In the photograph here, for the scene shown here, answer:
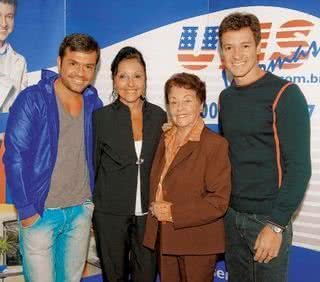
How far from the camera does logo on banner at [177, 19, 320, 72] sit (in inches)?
109

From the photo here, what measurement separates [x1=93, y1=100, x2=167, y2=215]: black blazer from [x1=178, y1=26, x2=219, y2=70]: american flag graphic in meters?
0.72

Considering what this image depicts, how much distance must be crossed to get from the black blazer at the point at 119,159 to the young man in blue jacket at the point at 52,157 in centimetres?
7

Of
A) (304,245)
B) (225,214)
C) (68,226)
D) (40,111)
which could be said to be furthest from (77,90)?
(304,245)

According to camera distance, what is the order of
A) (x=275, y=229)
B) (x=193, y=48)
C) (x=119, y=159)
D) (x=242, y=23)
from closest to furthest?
(x=275, y=229) → (x=242, y=23) → (x=119, y=159) → (x=193, y=48)

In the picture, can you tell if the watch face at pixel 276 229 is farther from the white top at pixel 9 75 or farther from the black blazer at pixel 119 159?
the white top at pixel 9 75

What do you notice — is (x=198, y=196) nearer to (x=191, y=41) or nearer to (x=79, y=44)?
(x=79, y=44)

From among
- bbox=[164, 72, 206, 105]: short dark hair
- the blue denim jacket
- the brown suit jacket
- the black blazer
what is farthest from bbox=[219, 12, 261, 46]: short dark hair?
the blue denim jacket

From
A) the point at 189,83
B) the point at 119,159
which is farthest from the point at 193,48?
the point at 119,159

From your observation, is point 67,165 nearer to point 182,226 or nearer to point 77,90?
point 77,90

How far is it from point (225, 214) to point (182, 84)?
645 millimetres

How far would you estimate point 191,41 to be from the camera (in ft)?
10.3

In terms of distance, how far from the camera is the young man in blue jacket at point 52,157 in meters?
2.40

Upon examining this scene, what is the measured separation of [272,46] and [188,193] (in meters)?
1.14

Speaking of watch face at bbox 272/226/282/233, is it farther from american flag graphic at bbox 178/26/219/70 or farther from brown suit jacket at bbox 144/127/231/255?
american flag graphic at bbox 178/26/219/70
